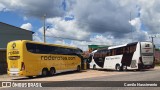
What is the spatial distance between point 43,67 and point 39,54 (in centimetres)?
168

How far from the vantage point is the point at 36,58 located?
28.5m

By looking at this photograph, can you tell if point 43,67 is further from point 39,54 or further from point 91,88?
point 91,88

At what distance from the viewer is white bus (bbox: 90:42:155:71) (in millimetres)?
34844

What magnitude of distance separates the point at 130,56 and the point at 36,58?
11.9 meters

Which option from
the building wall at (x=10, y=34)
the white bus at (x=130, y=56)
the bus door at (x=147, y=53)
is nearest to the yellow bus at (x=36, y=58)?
the white bus at (x=130, y=56)

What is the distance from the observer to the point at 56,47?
3216cm

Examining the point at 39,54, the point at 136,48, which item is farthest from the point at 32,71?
the point at 136,48

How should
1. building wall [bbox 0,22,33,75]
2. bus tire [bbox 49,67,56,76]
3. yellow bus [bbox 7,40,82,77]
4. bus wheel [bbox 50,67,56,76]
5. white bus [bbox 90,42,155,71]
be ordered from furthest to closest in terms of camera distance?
building wall [bbox 0,22,33,75], white bus [bbox 90,42,155,71], bus wheel [bbox 50,67,56,76], bus tire [bbox 49,67,56,76], yellow bus [bbox 7,40,82,77]

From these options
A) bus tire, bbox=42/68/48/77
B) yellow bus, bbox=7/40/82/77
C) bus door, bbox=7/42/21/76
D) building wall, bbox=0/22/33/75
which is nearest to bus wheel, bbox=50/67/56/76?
yellow bus, bbox=7/40/82/77

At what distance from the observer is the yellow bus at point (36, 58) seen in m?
26.9

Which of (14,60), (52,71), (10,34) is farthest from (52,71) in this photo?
(10,34)

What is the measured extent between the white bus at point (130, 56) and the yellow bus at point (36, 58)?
619 centimetres

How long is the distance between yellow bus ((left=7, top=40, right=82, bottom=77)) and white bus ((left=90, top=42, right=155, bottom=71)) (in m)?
6.19

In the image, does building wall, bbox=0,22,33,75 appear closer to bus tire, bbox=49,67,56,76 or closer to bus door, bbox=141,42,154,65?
bus tire, bbox=49,67,56,76
